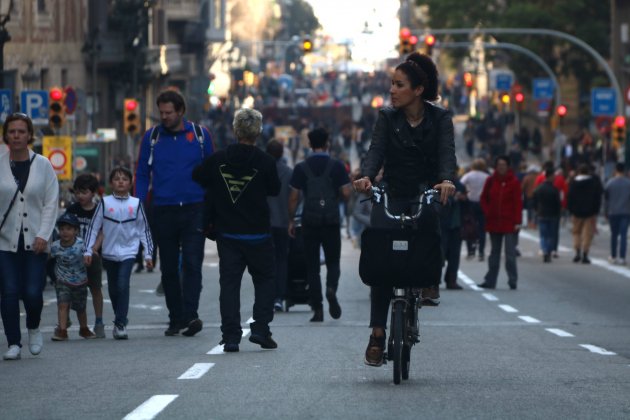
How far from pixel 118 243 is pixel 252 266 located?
8.29 ft

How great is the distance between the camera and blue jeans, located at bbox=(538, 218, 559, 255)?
32469 mm

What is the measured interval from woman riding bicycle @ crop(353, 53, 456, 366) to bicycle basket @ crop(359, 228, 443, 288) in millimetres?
177

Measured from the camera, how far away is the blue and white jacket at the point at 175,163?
47.6ft

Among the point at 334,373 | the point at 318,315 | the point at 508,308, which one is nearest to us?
the point at 334,373

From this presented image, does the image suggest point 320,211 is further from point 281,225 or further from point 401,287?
point 401,287

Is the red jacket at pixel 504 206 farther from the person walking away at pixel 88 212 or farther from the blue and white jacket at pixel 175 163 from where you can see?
the blue and white jacket at pixel 175 163

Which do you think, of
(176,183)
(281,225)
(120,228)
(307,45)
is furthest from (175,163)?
(307,45)

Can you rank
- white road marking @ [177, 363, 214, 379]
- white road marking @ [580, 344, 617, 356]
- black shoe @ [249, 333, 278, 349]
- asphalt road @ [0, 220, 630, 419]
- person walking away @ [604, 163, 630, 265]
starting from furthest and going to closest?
person walking away @ [604, 163, 630, 265]
white road marking @ [580, 344, 617, 356]
black shoe @ [249, 333, 278, 349]
white road marking @ [177, 363, 214, 379]
asphalt road @ [0, 220, 630, 419]

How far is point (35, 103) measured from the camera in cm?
3291

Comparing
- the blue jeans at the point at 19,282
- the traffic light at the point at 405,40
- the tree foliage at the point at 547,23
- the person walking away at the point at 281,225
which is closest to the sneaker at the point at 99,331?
the blue jeans at the point at 19,282

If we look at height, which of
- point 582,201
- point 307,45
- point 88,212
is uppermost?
point 307,45

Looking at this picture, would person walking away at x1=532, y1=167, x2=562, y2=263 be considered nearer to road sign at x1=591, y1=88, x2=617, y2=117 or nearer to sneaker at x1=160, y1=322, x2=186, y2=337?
sneaker at x1=160, y1=322, x2=186, y2=337

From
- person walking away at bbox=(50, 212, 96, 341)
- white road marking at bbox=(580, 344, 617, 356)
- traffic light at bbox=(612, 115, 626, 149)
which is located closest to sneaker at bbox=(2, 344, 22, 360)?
person walking away at bbox=(50, 212, 96, 341)

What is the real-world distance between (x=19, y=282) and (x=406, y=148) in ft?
11.5
